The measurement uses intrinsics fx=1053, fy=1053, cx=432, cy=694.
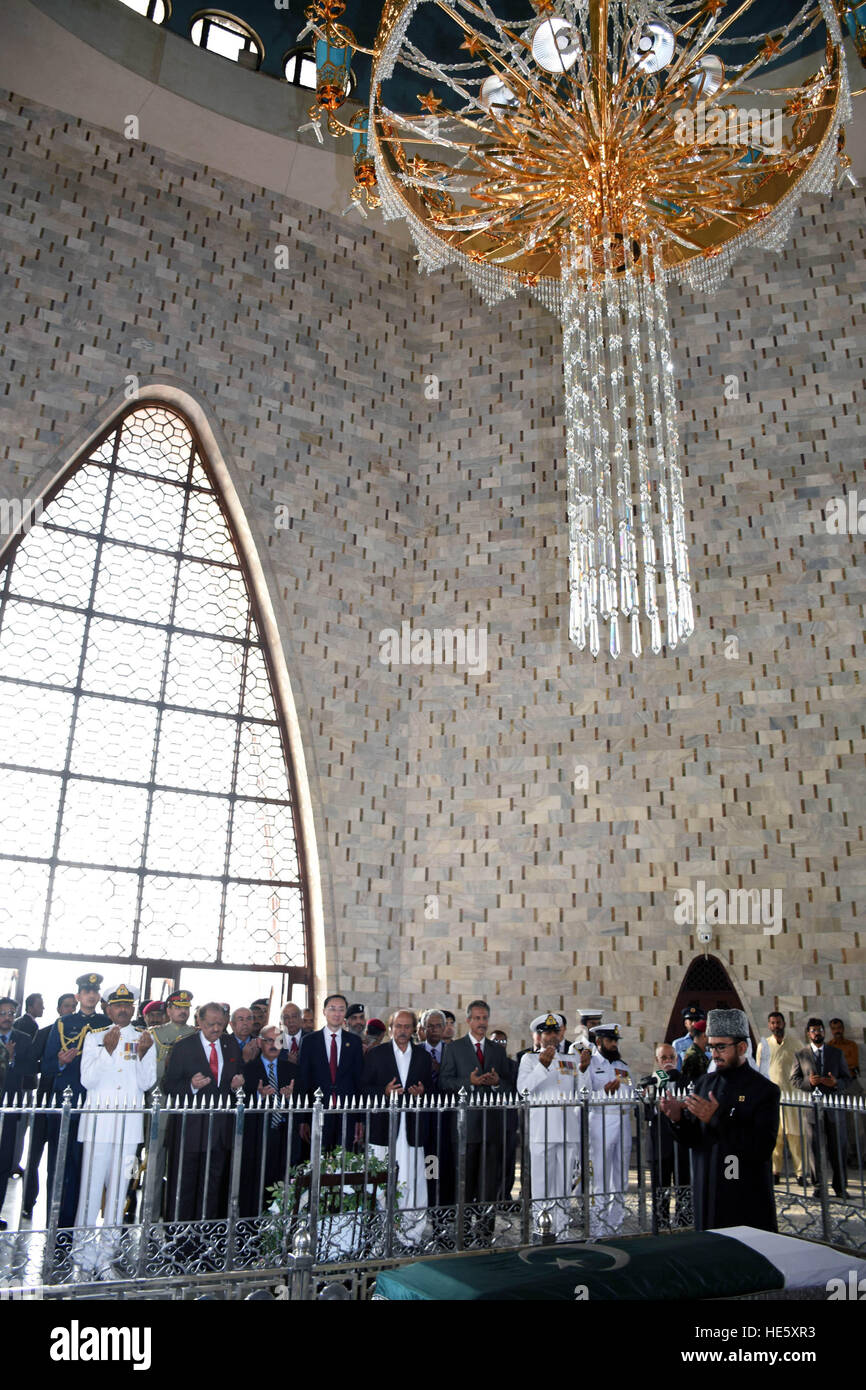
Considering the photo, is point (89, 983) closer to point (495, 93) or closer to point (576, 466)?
point (576, 466)

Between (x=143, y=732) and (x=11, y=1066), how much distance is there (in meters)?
4.73

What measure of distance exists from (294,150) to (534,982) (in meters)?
10.1

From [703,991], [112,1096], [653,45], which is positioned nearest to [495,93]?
[653,45]

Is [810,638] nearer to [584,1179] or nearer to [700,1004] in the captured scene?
[700,1004]

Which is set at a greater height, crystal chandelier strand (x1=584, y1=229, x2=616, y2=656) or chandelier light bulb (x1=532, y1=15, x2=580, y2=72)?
chandelier light bulb (x1=532, y1=15, x2=580, y2=72)

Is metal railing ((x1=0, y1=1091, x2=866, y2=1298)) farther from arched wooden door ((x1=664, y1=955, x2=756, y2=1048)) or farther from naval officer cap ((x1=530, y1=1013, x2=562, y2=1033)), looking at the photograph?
arched wooden door ((x1=664, y1=955, x2=756, y2=1048))

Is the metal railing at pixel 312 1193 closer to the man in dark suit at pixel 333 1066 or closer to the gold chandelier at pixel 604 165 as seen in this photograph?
the man in dark suit at pixel 333 1066

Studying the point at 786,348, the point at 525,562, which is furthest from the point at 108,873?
the point at 786,348

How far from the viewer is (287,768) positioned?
1182cm

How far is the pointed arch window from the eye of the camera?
1047 centimetres

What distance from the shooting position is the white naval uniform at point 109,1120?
5789 mm

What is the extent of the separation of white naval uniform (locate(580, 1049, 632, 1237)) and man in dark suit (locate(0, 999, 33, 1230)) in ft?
12.3

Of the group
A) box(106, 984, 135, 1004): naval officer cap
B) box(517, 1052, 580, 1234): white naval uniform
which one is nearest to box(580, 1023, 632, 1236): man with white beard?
box(517, 1052, 580, 1234): white naval uniform

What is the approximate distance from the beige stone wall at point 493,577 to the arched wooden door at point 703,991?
0.58 ft
